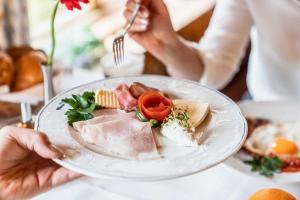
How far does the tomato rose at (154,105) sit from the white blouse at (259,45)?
64 centimetres

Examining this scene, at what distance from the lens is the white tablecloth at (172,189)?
96 cm

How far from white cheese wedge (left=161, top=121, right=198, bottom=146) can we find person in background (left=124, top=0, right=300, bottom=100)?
0.57 m

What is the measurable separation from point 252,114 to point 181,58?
0.26m

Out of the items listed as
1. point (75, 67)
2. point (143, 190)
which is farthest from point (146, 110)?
point (75, 67)

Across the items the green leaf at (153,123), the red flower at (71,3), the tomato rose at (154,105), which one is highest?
the red flower at (71,3)

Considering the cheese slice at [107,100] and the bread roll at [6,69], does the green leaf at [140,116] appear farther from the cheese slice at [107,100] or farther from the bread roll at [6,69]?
the bread roll at [6,69]

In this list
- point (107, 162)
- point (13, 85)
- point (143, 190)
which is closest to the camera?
point (107, 162)

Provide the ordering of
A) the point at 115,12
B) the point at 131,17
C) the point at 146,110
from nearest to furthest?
the point at 146,110 → the point at 131,17 → the point at 115,12

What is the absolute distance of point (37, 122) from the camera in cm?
80

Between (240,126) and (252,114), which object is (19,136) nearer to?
(240,126)

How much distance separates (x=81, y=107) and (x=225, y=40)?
82 cm

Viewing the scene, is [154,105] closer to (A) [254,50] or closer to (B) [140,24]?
(B) [140,24]

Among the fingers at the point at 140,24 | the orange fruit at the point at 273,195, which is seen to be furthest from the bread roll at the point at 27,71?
the orange fruit at the point at 273,195

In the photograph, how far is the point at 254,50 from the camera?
5.17ft
